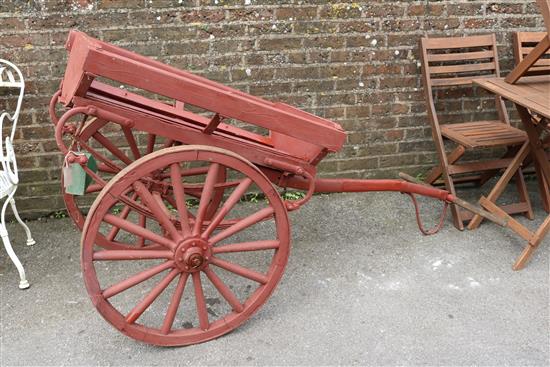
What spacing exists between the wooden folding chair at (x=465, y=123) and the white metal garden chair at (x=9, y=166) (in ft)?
8.77

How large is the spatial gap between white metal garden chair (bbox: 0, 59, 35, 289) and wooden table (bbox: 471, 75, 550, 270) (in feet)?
9.18

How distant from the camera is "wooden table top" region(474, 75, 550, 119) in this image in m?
2.88

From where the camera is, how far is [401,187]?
2.97m

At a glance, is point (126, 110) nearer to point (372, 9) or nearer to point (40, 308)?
point (40, 308)

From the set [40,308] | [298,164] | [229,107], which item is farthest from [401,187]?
[40,308]

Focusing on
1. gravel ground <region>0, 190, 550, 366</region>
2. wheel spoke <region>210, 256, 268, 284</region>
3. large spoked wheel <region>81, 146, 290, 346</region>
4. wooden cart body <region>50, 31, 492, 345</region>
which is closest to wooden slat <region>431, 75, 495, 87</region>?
gravel ground <region>0, 190, 550, 366</region>

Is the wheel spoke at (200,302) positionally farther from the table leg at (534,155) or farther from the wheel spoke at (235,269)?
the table leg at (534,155)

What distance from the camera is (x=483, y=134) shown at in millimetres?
3604

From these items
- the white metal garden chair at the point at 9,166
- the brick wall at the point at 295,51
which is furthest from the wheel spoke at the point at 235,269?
the brick wall at the point at 295,51

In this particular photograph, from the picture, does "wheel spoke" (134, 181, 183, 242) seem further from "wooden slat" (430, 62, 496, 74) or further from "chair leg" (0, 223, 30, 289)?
"wooden slat" (430, 62, 496, 74)

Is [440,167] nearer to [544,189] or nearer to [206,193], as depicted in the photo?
[544,189]

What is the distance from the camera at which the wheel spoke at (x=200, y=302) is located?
2402 mm

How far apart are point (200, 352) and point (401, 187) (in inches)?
55.8

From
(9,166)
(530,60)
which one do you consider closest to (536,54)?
(530,60)
